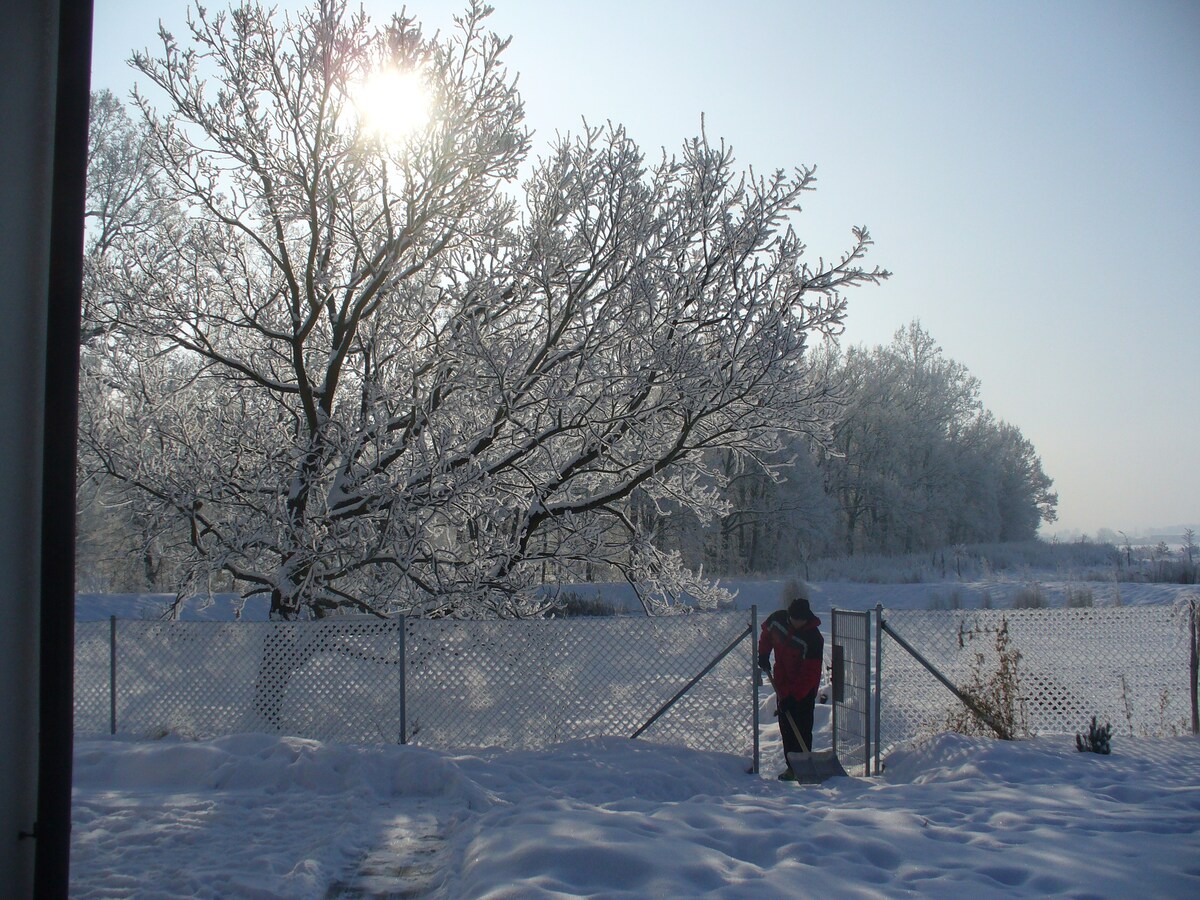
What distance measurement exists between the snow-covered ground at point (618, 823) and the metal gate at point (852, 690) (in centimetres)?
38

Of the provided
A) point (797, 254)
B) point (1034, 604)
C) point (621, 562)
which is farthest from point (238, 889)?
point (1034, 604)

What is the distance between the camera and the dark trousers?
7336mm

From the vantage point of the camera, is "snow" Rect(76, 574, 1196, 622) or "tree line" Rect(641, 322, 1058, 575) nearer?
"snow" Rect(76, 574, 1196, 622)

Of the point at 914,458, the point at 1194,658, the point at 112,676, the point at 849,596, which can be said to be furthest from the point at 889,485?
the point at 112,676

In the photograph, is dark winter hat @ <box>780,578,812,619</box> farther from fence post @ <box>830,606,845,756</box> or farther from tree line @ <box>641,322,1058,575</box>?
tree line @ <box>641,322,1058,575</box>

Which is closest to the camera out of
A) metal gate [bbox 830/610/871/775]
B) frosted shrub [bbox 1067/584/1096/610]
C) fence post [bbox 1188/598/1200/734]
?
metal gate [bbox 830/610/871/775]

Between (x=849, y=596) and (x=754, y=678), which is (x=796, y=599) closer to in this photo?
(x=754, y=678)

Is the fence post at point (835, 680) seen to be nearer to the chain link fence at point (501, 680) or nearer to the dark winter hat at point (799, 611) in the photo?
the dark winter hat at point (799, 611)

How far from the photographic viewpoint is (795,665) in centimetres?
731

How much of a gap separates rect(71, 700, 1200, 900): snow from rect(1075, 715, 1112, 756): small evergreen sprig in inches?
4.5

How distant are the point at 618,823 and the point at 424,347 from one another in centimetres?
594

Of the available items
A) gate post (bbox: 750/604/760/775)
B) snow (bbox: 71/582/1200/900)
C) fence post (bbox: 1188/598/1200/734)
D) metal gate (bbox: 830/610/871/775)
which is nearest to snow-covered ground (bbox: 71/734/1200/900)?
snow (bbox: 71/582/1200/900)

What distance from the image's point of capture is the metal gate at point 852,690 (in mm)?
7281

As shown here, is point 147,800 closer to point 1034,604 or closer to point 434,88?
point 434,88
